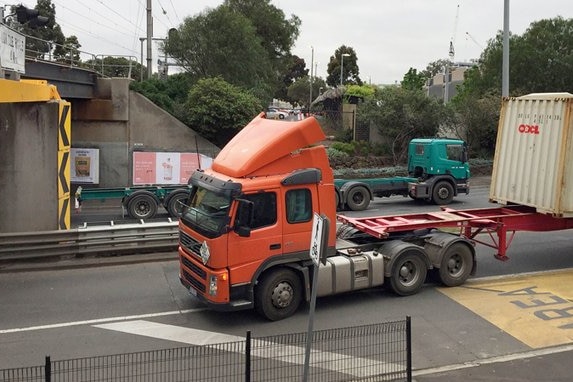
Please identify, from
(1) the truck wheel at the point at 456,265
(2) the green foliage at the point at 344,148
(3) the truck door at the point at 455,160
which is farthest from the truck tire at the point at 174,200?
(2) the green foliage at the point at 344,148

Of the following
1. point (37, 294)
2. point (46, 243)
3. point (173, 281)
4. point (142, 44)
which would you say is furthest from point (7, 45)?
point (142, 44)

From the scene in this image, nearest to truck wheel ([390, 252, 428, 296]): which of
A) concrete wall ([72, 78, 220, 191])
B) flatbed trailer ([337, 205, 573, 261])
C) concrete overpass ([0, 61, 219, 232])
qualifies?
flatbed trailer ([337, 205, 573, 261])

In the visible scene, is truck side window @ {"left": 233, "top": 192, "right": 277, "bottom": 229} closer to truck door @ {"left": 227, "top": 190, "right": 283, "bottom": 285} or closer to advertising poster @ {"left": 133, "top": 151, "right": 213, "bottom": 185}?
truck door @ {"left": 227, "top": 190, "right": 283, "bottom": 285}

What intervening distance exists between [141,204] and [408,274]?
12.6 metres

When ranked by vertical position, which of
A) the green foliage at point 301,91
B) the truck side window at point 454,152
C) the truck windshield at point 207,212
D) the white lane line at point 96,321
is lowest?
the white lane line at point 96,321

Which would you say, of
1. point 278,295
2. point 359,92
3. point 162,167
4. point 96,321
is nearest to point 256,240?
point 278,295

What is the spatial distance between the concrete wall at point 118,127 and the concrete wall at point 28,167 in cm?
1241

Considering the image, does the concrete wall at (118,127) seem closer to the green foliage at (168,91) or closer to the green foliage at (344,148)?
the green foliage at (168,91)

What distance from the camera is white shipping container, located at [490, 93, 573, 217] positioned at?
11.9 meters

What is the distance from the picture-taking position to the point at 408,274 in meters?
10.9

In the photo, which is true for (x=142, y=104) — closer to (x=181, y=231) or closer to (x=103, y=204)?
(x=103, y=204)

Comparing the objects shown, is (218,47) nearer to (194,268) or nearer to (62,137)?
(62,137)

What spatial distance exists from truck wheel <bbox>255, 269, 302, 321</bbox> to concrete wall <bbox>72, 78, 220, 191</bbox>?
742 inches

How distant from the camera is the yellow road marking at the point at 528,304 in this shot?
912 centimetres
